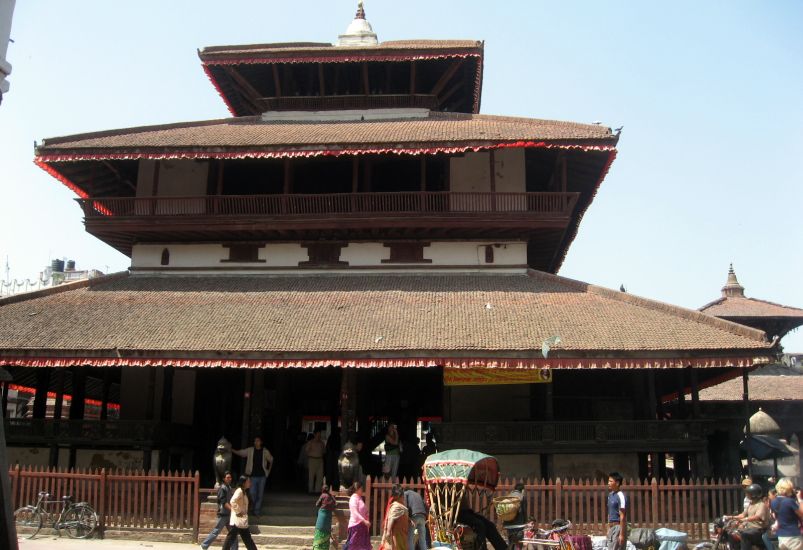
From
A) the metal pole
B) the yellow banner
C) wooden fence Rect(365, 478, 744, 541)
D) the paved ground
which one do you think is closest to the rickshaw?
wooden fence Rect(365, 478, 744, 541)

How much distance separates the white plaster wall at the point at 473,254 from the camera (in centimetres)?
2183

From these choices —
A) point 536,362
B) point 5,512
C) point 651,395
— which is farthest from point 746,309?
point 5,512

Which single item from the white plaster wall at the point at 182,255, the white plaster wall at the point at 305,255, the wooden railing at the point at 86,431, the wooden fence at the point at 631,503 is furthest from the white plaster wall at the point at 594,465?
the white plaster wall at the point at 182,255

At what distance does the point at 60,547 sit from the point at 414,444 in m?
9.38

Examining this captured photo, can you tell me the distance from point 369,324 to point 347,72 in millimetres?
11784

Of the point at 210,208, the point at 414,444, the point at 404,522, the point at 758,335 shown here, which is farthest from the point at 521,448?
the point at 210,208

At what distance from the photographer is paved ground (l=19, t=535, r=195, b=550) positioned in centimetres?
1488

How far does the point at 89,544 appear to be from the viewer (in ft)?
50.6

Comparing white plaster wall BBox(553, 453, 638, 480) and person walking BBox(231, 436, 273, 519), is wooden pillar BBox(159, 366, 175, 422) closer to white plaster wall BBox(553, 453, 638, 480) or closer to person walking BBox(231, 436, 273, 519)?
person walking BBox(231, 436, 273, 519)

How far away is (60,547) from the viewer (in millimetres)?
14883

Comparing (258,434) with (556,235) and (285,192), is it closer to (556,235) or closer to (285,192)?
(285,192)

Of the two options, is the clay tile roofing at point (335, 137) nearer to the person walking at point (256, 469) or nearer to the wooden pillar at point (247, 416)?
the wooden pillar at point (247, 416)

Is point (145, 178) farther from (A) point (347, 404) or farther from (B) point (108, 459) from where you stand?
(A) point (347, 404)

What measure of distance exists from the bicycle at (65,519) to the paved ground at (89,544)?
0.67ft
